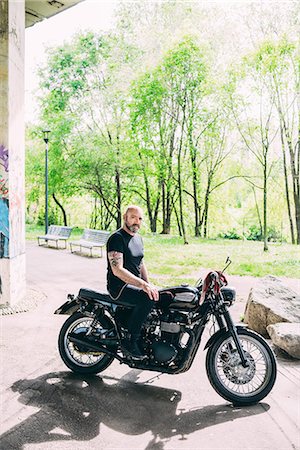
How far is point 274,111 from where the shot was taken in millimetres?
17688

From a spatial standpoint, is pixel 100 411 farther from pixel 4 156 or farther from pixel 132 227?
pixel 4 156

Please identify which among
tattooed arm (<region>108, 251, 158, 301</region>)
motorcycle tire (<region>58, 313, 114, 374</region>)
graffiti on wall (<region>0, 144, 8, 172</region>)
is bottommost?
motorcycle tire (<region>58, 313, 114, 374</region>)

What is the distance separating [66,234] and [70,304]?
1272 centimetres

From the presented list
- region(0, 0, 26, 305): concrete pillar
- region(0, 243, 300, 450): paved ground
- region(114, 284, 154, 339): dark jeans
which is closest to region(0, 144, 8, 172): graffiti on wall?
region(0, 0, 26, 305): concrete pillar

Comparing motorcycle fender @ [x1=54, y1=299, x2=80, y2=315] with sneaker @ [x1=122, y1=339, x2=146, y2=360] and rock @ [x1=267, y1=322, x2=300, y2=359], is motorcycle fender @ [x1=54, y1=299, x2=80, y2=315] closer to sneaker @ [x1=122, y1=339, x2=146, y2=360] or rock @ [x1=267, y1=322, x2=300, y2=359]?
sneaker @ [x1=122, y1=339, x2=146, y2=360]

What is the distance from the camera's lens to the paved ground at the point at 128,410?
3404 millimetres

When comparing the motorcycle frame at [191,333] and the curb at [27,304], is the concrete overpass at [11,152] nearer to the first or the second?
the curb at [27,304]

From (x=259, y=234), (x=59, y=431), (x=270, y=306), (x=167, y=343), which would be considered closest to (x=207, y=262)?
(x=270, y=306)

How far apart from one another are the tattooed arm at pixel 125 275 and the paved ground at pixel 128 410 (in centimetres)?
95

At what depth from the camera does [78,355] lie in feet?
15.6

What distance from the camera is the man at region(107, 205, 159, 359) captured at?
420 centimetres

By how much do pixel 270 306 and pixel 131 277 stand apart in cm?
272

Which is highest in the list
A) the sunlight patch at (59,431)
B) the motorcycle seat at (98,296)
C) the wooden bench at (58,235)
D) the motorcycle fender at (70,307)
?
the wooden bench at (58,235)

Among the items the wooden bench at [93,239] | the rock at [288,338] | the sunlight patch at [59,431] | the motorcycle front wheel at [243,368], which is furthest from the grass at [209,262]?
the sunlight patch at [59,431]
